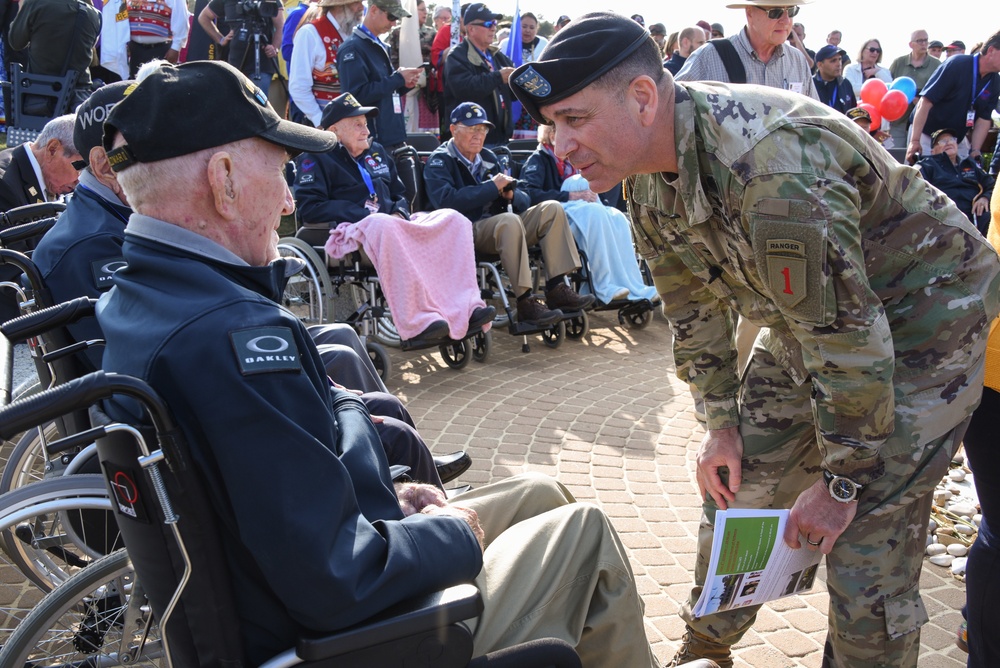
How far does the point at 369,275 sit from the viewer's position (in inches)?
244

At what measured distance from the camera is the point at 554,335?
275 inches

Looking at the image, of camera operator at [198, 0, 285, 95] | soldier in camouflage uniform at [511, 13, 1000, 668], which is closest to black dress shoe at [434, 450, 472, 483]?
soldier in camouflage uniform at [511, 13, 1000, 668]

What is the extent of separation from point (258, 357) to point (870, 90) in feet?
39.8

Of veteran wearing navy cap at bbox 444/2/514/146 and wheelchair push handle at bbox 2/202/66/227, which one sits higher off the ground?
veteran wearing navy cap at bbox 444/2/514/146

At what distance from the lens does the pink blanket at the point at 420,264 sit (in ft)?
19.5

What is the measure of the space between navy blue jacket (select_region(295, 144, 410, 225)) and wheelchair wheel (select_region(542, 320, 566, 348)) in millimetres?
1479

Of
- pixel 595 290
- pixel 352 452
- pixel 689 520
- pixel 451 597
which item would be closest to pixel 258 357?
pixel 352 452

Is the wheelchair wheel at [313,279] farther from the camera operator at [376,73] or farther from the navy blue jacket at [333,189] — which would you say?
the camera operator at [376,73]

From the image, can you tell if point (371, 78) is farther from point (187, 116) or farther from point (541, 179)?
point (187, 116)

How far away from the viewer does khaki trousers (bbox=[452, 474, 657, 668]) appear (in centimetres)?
187

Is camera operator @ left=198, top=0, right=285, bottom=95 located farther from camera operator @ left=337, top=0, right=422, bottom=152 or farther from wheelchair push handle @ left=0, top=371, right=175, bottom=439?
wheelchair push handle @ left=0, top=371, right=175, bottom=439

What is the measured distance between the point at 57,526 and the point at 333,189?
3799 mm

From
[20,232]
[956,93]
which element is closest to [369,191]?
[20,232]

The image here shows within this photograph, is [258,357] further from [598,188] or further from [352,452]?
[598,188]
